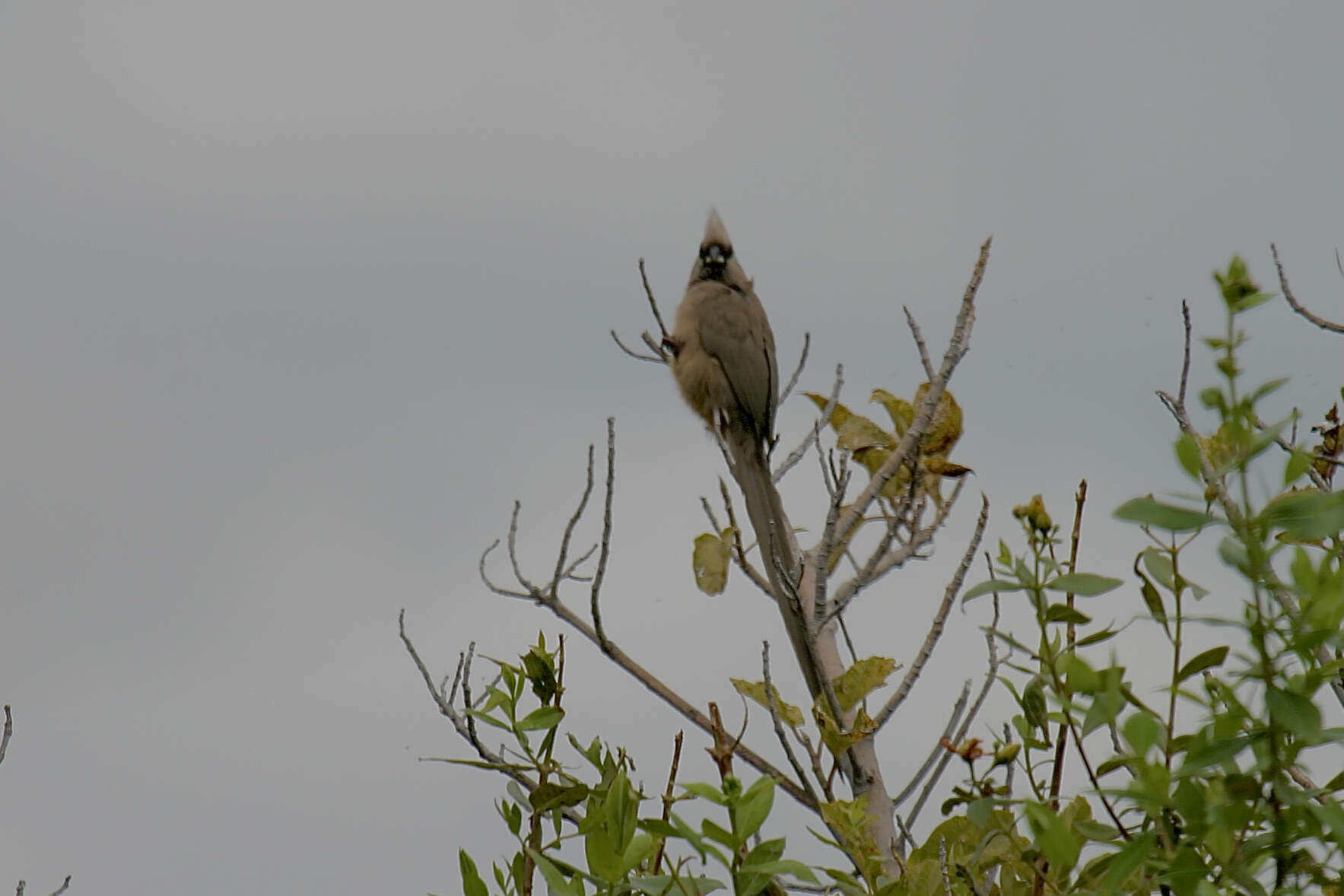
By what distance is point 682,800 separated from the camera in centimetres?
174

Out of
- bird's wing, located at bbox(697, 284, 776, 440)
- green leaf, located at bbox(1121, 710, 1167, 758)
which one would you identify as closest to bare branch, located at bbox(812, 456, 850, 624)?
bird's wing, located at bbox(697, 284, 776, 440)

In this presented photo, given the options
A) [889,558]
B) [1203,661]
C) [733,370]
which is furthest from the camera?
[733,370]

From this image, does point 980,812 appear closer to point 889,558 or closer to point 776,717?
point 776,717

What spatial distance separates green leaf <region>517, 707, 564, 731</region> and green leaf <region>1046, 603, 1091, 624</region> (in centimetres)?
66

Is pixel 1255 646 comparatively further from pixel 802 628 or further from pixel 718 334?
pixel 718 334

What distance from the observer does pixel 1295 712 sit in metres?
1.01

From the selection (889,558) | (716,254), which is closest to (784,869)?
(889,558)

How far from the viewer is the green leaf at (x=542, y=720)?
1748 millimetres

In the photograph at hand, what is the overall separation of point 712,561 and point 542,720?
3176 millimetres

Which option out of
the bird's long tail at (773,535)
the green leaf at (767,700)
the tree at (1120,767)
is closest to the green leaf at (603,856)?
the tree at (1120,767)

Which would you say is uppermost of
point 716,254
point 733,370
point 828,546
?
point 716,254

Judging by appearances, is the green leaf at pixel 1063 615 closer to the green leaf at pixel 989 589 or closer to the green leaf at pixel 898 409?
the green leaf at pixel 989 589

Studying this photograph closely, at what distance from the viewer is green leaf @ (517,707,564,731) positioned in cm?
175

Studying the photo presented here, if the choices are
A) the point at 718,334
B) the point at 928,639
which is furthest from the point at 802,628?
the point at 718,334
